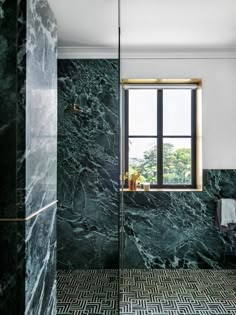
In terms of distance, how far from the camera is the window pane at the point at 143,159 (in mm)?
3621

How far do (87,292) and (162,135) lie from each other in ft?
6.24

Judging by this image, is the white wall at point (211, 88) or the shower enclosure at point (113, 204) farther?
the white wall at point (211, 88)

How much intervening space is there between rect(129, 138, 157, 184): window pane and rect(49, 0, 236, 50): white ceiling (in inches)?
42.2

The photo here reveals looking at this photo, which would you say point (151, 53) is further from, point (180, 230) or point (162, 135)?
point (180, 230)

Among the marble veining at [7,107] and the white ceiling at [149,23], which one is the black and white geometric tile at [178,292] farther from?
the white ceiling at [149,23]

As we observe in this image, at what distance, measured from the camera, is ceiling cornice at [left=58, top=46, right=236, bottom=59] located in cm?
330

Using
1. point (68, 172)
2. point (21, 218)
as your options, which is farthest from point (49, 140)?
point (68, 172)

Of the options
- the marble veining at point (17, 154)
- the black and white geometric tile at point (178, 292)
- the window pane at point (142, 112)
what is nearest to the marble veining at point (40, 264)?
the marble veining at point (17, 154)

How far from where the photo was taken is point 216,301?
8.61ft

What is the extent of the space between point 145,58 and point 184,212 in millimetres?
1760

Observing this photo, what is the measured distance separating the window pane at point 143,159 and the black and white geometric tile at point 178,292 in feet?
3.49

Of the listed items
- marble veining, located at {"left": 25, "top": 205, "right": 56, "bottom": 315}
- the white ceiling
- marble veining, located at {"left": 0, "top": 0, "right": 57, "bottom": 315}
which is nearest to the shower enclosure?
the white ceiling

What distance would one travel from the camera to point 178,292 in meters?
2.78

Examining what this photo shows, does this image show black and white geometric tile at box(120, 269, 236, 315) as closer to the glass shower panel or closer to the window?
the glass shower panel
